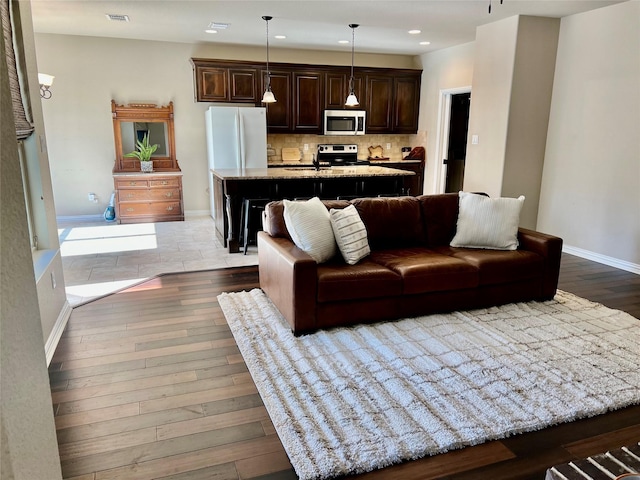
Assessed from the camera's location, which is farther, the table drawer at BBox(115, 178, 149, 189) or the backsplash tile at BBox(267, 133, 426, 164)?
the backsplash tile at BBox(267, 133, 426, 164)

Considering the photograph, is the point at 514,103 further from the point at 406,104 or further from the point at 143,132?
the point at 143,132

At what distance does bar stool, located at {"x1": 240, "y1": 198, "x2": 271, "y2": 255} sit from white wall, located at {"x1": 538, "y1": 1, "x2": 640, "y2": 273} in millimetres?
3472

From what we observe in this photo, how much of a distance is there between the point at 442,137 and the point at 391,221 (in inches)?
169

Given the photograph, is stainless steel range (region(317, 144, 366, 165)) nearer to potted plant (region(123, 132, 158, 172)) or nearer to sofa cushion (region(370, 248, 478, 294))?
potted plant (region(123, 132, 158, 172))

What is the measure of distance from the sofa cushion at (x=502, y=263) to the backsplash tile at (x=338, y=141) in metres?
4.76

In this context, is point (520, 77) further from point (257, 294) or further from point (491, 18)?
point (257, 294)

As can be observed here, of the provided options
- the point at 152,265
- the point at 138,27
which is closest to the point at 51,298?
the point at 152,265

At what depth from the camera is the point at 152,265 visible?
486cm

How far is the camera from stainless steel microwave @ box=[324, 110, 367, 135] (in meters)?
7.85

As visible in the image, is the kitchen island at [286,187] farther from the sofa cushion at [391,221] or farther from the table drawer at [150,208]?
the sofa cushion at [391,221]

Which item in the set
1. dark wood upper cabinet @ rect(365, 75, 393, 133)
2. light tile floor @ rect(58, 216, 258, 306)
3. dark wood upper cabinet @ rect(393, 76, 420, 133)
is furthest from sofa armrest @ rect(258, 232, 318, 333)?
dark wood upper cabinet @ rect(393, 76, 420, 133)

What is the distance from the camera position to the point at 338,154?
8055 millimetres

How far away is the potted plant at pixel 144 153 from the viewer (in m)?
7.16

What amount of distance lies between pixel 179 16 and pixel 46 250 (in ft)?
11.3
